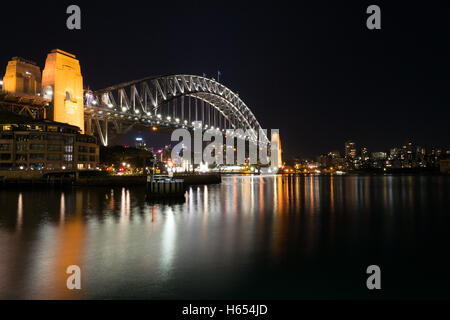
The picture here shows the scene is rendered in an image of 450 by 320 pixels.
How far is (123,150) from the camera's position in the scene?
47.0m

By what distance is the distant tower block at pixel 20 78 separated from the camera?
38750 millimetres

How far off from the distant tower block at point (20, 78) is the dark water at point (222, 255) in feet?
99.5

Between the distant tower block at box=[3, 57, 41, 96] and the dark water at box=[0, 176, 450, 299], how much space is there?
30.3 metres

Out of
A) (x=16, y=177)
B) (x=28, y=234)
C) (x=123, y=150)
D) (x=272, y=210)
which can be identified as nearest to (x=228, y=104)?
(x=123, y=150)

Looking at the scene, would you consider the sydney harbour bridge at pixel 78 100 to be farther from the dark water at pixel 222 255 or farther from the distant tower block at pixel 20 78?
the dark water at pixel 222 255

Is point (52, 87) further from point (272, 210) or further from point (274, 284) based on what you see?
point (274, 284)

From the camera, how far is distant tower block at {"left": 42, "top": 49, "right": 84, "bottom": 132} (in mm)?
37531

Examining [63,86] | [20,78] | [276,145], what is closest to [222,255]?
[63,86]

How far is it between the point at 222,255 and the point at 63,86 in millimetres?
36627

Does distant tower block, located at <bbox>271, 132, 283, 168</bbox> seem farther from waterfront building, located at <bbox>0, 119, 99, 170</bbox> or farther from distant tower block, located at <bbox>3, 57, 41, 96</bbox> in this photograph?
waterfront building, located at <bbox>0, 119, 99, 170</bbox>

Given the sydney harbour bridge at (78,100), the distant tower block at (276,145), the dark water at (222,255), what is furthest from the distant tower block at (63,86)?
the distant tower block at (276,145)

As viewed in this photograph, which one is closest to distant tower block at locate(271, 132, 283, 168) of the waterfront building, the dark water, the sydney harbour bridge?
the sydney harbour bridge

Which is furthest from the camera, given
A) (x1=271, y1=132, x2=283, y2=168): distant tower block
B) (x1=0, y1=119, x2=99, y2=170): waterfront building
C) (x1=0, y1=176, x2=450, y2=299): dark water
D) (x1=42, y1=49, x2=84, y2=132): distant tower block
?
(x1=271, y1=132, x2=283, y2=168): distant tower block

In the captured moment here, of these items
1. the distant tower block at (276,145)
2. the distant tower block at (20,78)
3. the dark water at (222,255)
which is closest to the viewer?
the dark water at (222,255)
